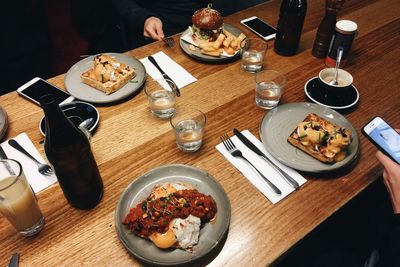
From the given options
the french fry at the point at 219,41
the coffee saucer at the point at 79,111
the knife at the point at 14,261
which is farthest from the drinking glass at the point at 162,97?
the knife at the point at 14,261

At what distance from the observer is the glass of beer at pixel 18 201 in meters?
0.90

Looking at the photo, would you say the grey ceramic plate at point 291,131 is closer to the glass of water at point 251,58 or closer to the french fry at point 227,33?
the glass of water at point 251,58

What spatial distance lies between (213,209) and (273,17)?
1.42m

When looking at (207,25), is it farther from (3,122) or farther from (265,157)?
(3,122)

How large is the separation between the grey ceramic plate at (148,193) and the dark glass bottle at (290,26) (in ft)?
2.96

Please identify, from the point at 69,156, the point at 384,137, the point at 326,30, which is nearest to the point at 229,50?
the point at 326,30

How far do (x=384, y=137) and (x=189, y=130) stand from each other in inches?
26.9

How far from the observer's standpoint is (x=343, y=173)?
1165mm

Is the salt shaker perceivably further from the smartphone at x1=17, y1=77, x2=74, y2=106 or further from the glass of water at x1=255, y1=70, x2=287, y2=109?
the smartphone at x1=17, y1=77, x2=74, y2=106

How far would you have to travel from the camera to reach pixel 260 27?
189 cm

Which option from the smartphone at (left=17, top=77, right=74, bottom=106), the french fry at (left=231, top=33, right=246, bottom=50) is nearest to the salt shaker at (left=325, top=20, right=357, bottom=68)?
the french fry at (left=231, top=33, right=246, bottom=50)

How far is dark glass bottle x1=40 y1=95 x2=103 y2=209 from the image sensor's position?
3.00ft

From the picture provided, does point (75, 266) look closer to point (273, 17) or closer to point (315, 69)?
point (315, 69)

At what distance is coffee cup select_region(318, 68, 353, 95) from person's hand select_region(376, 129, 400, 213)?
0.35 metres
